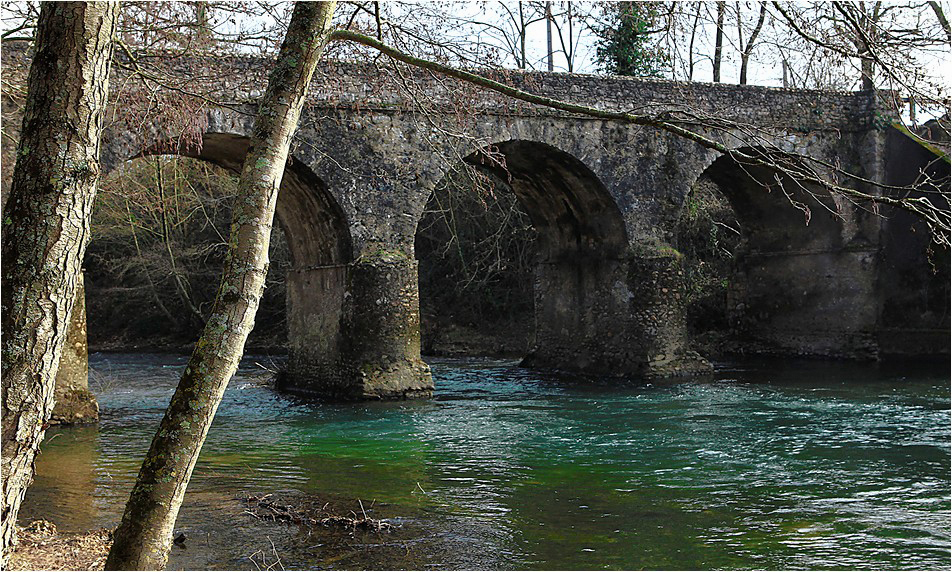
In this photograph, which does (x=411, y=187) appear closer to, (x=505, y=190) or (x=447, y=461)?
(x=447, y=461)

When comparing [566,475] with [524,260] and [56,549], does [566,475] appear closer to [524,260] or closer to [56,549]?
[56,549]

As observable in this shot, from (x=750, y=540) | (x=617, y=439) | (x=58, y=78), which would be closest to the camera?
(x=58, y=78)

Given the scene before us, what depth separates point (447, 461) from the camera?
30.7 ft

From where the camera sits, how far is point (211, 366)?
12.3 ft

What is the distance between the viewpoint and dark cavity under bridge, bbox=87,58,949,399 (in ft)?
44.2

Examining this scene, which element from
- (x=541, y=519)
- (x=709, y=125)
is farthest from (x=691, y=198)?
(x=709, y=125)

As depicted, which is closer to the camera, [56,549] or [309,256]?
[56,549]

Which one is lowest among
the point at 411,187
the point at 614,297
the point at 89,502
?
the point at 89,502

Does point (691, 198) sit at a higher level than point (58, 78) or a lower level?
higher

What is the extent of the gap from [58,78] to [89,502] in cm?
485

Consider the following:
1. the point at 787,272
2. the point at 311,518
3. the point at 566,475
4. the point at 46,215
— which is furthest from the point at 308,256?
the point at 46,215

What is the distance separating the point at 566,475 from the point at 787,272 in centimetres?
1169

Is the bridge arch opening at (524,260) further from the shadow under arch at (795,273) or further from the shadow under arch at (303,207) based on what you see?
the shadow under arch at (795,273)

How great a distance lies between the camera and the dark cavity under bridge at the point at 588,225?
13484 millimetres
